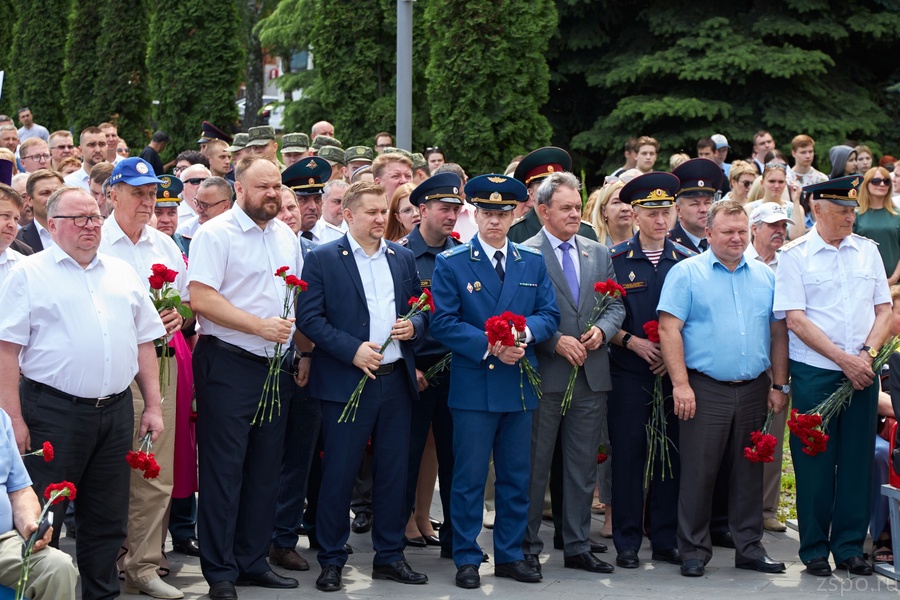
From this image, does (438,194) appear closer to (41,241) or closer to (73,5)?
(41,241)

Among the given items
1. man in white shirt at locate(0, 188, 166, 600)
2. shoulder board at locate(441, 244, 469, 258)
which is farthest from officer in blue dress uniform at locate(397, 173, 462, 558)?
man in white shirt at locate(0, 188, 166, 600)

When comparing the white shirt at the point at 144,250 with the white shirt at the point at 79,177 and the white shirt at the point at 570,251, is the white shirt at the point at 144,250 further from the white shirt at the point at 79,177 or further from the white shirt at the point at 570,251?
the white shirt at the point at 79,177

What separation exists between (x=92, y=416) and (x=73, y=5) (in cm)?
2128

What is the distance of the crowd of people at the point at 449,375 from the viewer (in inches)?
252

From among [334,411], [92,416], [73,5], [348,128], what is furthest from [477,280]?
[73,5]

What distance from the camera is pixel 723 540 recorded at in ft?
25.8

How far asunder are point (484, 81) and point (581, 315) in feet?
24.8

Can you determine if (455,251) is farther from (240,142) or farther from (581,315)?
(240,142)

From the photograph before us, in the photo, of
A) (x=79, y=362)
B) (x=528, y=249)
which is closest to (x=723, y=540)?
(x=528, y=249)

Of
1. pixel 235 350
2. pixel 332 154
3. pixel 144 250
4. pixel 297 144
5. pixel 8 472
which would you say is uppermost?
pixel 297 144

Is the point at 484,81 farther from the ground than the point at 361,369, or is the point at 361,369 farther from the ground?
the point at 484,81

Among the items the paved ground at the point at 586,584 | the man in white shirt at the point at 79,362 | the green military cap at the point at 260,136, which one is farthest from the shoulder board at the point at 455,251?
the green military cap at the point at 260,136

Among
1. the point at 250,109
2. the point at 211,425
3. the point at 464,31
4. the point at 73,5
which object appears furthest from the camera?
the point at 250,109

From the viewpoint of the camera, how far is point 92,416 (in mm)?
5922
